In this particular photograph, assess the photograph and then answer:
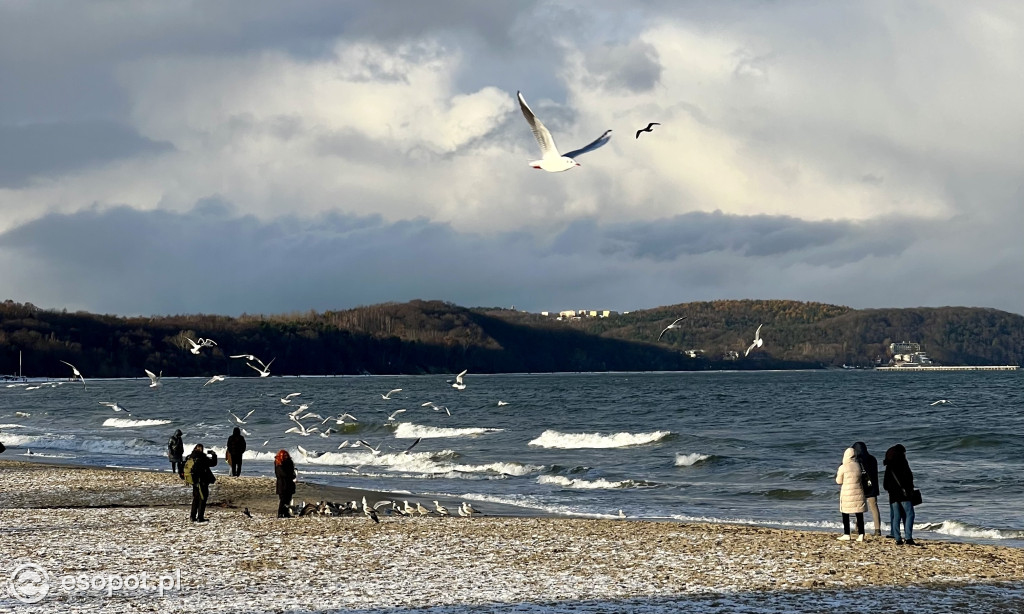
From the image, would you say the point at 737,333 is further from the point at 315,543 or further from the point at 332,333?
the point at 315,543

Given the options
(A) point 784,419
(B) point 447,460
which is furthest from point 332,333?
(B) point 447,460

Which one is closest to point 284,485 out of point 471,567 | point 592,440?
point 471,567

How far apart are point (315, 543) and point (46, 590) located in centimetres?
424

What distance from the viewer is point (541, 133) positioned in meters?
13.8

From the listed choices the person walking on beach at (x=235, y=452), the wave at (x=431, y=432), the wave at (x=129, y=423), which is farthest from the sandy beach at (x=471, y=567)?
the wave at (x=129, y=423)

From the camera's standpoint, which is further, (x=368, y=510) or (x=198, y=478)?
(x=368, y=510)

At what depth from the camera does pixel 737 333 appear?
505 feet

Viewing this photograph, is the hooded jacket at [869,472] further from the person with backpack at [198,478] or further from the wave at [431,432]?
the wave at [431,432]

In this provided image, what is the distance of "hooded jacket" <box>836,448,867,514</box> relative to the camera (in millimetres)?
15875

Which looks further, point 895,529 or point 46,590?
point 895,529

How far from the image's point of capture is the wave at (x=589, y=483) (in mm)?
28156

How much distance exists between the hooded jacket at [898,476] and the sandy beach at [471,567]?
0.71 m
